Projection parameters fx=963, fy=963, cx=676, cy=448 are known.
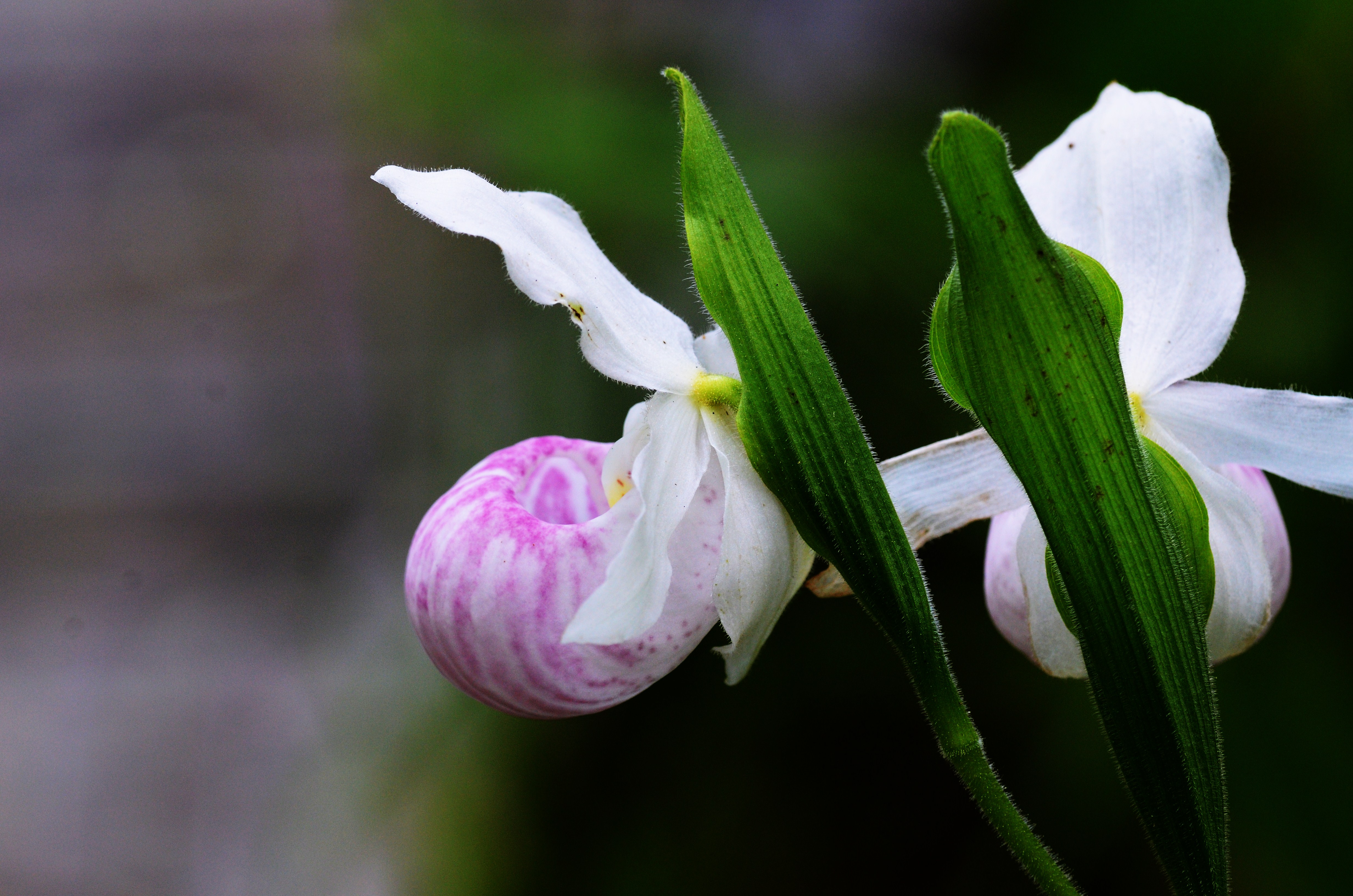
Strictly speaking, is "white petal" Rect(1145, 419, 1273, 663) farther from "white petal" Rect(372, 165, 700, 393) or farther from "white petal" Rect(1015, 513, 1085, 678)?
"white petal" Rect(372, 165, 700, 393)

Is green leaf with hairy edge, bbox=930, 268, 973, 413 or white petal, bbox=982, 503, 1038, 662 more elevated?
green leaf with hairy edge, bbox=930, 268, 973, 413

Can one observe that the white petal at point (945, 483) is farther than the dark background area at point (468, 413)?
No

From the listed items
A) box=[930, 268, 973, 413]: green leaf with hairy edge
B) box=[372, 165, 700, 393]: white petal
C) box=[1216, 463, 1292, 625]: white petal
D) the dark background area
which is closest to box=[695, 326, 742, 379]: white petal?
box=[372, 165, 700, 393]: white petal

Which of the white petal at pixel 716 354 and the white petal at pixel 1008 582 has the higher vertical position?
the white petal at pixel 716 354

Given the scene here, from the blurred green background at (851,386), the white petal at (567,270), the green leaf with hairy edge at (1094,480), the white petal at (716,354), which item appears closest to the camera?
the green leaf with hairy edge at (1094,480)

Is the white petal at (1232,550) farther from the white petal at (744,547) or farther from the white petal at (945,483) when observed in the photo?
the white petal at (744,547)

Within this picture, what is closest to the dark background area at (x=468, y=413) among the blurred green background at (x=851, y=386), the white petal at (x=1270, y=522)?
the blurred green background at (x=851, y=386)
